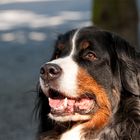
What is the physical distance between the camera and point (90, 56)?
18.4ft

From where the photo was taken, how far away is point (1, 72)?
1402 cm

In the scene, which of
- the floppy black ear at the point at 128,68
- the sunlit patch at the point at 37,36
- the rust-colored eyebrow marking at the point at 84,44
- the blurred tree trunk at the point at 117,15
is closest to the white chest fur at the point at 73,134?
the floppy black ear at the point at 128,68

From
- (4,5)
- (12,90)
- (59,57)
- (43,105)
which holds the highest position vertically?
(59,57)

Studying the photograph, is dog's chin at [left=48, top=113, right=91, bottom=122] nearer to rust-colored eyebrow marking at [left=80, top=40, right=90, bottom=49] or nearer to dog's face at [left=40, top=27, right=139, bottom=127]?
dog's face at [left=40, top=27, right=139, bottom=127]

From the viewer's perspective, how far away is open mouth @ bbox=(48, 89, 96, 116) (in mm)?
5492

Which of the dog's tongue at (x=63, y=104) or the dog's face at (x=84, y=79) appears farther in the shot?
the dog's tongue at (x=63, y=104)

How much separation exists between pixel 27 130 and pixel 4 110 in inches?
52.4

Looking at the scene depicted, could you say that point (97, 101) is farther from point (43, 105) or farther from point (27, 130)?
point (27, 130)

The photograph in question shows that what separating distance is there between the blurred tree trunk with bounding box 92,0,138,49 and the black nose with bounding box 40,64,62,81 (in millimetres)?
5975

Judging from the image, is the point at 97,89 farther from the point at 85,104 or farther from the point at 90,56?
the point at 90,56

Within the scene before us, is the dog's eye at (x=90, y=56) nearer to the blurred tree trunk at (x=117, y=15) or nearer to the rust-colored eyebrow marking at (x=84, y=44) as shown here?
the rust-colored eyebrow marking at (x=84, y=44)

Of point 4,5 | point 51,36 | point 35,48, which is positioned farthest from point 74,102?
point 4,5

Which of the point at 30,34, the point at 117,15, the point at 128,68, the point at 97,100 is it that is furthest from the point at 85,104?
the point at 30,34

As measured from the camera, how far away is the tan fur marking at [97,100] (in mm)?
5441
